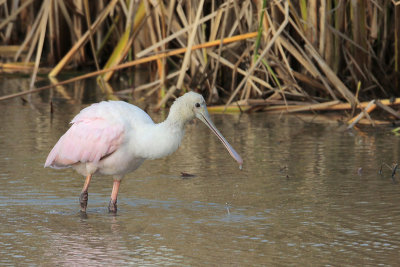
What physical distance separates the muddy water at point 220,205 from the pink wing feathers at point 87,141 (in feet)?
0.90

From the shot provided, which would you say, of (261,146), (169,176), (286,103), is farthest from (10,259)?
(286,103)

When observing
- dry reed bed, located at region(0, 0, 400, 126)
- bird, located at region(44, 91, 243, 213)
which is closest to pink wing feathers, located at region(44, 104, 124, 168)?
bird, located at region(44, 91, 243, 213)

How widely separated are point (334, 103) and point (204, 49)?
1.65m

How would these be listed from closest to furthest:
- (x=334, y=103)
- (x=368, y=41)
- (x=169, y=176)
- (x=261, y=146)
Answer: (x=169, y=176) < (x=261, y=146) < (x=334, y=103) < (x=368, y=41)

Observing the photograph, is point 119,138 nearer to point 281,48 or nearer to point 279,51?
point 281,48

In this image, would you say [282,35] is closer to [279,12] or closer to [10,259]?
[279,12]

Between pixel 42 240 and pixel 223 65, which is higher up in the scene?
pixel 223 65

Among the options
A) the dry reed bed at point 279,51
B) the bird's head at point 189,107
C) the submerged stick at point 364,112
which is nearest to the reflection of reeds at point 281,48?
the dry reed bed at point 279,51

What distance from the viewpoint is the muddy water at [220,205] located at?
186 inches

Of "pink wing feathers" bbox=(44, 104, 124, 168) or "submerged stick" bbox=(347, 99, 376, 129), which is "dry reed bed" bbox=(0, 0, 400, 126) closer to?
"submerged stick" bbox=(347, 99, 376, 129)

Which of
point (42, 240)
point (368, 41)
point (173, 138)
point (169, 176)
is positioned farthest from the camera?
point (368, 41)

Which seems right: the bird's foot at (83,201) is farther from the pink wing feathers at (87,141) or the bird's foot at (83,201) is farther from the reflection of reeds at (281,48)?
the reflection of reeds at (281,48)

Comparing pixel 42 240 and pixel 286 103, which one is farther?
pixel 286 103

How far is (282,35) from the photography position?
9.55 m
